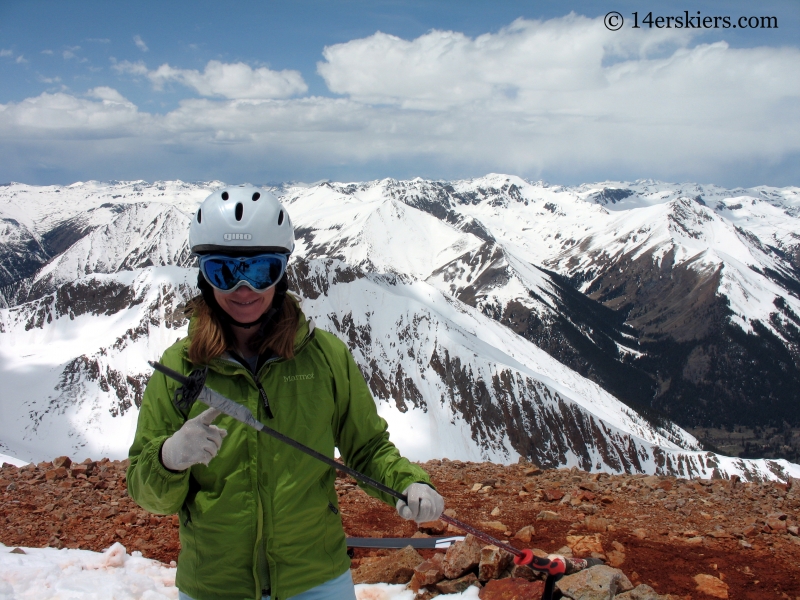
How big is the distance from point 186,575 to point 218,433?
4.93 feet

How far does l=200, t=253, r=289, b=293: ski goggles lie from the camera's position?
15.4 ft

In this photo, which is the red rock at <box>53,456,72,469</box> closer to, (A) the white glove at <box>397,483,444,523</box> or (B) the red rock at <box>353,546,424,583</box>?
(B) the red rock at <box>353,546,424,583</box>

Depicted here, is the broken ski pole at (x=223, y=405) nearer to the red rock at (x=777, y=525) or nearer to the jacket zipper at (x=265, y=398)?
the jacket zipper at (x=265, y=398)

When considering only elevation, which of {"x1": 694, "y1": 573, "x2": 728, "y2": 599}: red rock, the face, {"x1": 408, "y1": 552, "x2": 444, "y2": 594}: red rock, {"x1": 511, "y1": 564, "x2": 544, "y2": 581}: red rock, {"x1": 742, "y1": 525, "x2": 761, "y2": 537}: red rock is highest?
the face

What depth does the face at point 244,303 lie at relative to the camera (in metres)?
4.60

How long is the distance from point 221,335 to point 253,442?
881 millimetres

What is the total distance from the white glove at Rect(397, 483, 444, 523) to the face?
2041mm

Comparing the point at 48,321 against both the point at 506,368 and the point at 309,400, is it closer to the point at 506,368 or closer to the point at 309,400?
the point at 506,368

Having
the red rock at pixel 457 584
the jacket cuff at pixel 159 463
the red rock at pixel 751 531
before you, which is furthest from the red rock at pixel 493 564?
the red rock at pixel 751 531

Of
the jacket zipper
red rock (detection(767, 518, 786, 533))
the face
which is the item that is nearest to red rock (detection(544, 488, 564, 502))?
red rock (detection(767, 518, 786, 533))

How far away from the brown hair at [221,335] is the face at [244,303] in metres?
0.12

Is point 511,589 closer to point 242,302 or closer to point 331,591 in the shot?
point 331,591

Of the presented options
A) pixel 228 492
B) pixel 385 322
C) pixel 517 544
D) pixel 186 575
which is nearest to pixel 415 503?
pixel 228 492

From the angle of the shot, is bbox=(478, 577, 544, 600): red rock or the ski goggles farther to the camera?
bbox=(478, 577, 544, 600): red rock
